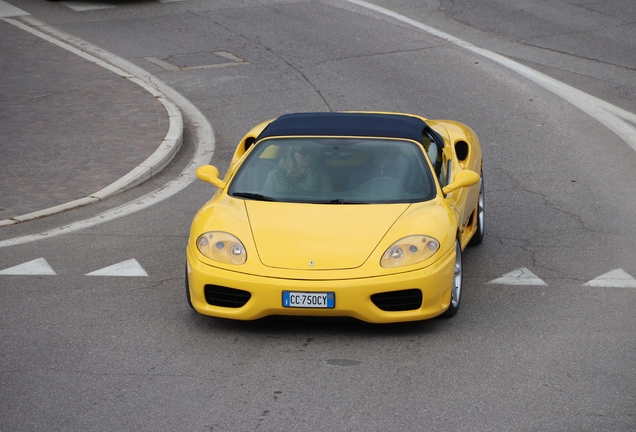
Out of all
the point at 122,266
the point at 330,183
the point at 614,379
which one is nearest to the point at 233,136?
the point at 122,266

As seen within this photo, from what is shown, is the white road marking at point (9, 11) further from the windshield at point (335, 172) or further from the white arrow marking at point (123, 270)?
the windshield at point (335, 172)

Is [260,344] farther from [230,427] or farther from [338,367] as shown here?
[230,427]

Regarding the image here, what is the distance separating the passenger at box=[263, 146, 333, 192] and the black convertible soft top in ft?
0.80

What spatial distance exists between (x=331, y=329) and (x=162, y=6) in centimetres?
1666

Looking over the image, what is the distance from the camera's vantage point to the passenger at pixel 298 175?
753cm

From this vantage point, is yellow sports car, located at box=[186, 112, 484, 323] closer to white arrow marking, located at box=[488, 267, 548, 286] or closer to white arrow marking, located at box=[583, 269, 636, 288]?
white arrow marking, located at box=[488, 267, 548, 286]

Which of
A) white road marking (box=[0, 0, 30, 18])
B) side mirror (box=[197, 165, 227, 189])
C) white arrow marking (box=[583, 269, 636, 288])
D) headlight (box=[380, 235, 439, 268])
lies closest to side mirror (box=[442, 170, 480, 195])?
headlight (box=[380, 235, 439, 268])

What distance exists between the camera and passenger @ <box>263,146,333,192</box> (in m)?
7.53

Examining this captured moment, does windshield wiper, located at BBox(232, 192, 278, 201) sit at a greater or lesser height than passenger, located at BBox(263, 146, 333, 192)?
lesser

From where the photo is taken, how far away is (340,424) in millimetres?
5438

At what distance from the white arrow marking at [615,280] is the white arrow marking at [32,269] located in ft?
15.2

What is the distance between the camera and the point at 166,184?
1166 centimetres

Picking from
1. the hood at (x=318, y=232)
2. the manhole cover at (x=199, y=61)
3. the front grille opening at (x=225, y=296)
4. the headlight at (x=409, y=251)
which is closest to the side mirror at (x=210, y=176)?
the hood at (x=318, y=232)

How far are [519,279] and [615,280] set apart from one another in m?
Result: 0.79
